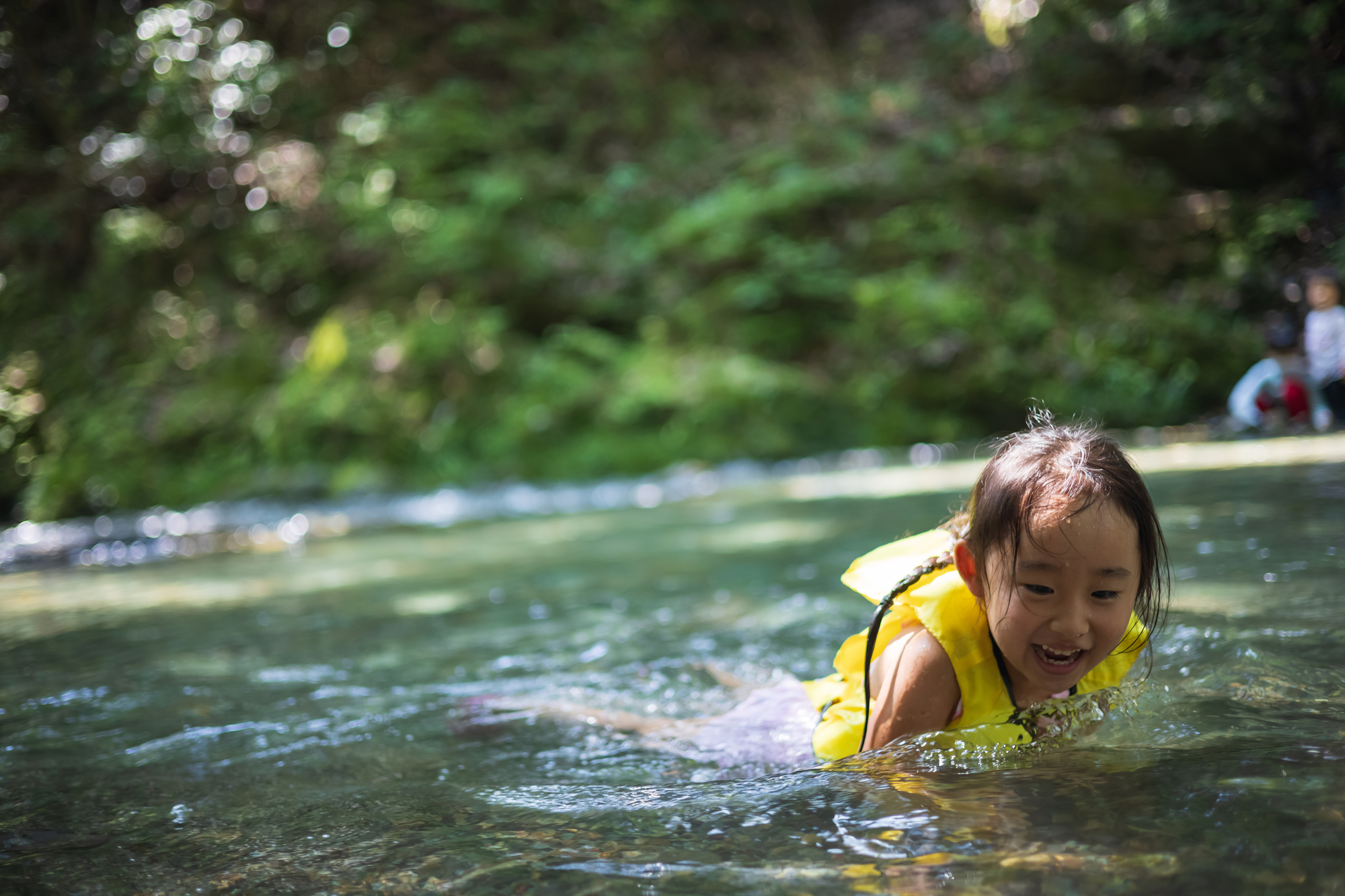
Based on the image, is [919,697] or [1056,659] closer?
[1056,659]

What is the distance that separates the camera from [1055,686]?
6.41 feet

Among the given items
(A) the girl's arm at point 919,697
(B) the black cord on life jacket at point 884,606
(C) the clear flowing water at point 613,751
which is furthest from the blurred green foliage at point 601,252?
(A) the girl's arm at point 919,697

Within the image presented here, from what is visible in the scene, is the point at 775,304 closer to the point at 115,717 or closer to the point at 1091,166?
the point at 1091,166

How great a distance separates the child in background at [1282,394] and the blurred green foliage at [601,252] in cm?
73

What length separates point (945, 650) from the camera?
6.53ft

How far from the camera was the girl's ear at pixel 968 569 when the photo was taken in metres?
1.97

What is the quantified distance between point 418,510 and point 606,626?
5482 mm

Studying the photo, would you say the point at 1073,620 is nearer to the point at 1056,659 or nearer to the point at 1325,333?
the point at 1056,659

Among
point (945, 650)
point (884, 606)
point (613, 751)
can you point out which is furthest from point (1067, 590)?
point (613, 751)

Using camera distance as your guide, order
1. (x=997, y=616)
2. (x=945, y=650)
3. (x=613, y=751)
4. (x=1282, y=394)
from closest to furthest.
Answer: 1. (x=997, y=616)
2. (x=945, y=650)
3. (x=613, y=751)
4. (x=1282, y=394)

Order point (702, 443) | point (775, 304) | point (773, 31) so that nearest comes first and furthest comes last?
point (702, 443) → point (775, 304) → point (773, 31)

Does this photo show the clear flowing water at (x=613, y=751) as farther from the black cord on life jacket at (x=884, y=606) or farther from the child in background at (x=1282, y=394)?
the child in background at (x=1282, y=394)

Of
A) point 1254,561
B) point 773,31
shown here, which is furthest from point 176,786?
point 773,31

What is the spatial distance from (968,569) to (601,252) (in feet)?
35.0
